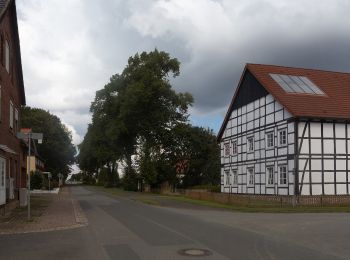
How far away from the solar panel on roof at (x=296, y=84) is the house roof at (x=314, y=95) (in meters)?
0.37

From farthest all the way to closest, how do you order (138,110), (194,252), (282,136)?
(138,110) < (282,136) < (194,252)

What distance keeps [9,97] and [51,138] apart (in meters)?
65.6

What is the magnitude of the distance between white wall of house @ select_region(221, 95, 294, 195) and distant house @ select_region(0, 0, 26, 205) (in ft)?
54.3

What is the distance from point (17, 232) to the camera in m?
14.5

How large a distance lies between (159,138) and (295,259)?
50516mm

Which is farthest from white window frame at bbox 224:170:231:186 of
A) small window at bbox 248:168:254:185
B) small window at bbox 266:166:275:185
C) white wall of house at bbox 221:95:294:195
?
small window at bbox 266:166:275:185

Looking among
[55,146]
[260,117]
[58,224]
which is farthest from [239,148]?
[55,146]

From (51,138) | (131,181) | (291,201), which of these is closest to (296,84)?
(291,201)

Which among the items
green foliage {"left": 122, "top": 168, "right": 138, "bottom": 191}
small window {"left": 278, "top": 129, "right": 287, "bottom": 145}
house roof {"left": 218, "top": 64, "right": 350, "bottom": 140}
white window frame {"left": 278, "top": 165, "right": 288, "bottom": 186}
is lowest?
green foliage {"left": 122, "top": 168, "right": 138, "bottom": 191}

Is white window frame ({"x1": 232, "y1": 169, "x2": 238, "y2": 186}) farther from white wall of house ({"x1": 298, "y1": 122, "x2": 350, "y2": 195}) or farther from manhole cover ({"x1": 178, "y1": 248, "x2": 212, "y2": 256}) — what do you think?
manhole cover ({"x1": 178, "y1": 248, "x2": 212, "y2": 256})

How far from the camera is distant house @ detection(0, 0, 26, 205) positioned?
21797mm

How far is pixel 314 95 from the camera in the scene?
34.6 metres

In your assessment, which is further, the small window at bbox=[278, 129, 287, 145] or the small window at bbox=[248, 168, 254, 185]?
the small window at bbox=[248, 168, 254, 185]

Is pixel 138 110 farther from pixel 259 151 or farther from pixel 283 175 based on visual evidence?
pixel 283 175
